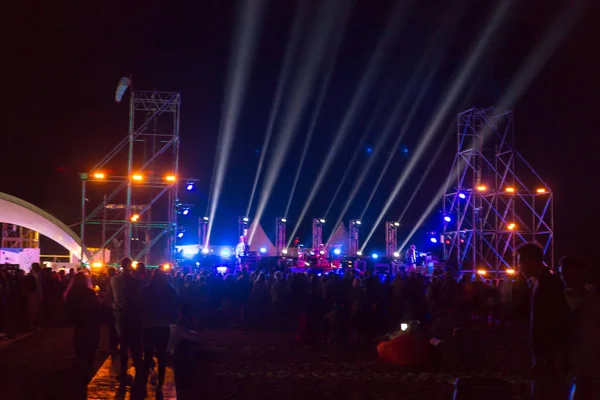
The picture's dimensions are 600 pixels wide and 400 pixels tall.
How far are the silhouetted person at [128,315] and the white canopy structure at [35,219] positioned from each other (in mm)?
13632

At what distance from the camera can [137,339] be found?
326 inches

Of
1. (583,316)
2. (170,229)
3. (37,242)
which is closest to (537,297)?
(583,316)

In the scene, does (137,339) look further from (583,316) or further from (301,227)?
(301,227)

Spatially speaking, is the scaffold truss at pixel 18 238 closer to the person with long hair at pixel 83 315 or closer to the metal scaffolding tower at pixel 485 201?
the metal scaffolding tower at pixel 485 201

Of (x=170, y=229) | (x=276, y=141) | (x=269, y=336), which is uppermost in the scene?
(x=276, y=141)

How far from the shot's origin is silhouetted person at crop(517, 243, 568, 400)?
4457 mm

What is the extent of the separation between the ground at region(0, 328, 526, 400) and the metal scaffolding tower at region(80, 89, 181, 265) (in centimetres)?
801

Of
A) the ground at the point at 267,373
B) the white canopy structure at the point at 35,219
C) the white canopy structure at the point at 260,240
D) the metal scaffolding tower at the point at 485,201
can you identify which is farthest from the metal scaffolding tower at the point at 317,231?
the ground at the point at 267,373

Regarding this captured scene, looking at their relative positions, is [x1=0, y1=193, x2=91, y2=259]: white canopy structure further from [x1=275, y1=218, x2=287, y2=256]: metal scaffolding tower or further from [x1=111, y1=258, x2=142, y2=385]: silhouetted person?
[x1=111, y1=258, x2=142, y2=385]: silhouetted person

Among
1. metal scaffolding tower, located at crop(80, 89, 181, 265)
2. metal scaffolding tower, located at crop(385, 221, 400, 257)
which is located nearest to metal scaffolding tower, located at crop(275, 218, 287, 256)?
metal scaffolding tower, located at crop(385, 221, 400, 257)

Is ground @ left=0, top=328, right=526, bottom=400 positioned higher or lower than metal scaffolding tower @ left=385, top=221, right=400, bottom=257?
lower

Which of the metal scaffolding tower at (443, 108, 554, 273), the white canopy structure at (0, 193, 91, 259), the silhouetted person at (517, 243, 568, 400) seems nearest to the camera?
the silhouetted person at (517, 243, 568, 400)

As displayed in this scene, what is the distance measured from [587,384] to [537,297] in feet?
2.53

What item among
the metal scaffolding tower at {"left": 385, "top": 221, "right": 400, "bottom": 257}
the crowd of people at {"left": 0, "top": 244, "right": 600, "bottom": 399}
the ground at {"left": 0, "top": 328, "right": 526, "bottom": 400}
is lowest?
the ground at {"left": 0, "top": 328, "right": 526, "bottom": 400}
